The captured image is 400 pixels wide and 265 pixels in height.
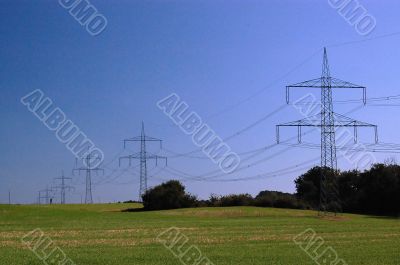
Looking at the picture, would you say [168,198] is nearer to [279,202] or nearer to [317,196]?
[279,202]

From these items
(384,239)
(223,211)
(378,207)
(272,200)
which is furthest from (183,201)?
(384,239)

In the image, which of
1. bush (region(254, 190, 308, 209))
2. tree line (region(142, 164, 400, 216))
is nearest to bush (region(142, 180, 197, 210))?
tree line (region(142, 164, 400, 216))

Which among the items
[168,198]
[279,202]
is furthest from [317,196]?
[168,198]

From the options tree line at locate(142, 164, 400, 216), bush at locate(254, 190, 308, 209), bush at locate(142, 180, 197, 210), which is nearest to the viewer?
tree line at locate(142, 164, 400, 216)

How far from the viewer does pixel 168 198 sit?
124 metres

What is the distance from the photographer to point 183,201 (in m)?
125

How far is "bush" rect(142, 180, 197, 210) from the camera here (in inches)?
4889

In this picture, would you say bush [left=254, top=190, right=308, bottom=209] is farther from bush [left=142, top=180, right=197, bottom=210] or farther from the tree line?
bush [left=142, top=180, right=197, bottom=210]

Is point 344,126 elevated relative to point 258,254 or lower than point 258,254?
elevated

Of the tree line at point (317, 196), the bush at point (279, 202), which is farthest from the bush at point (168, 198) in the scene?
the bush at point (279, 202)

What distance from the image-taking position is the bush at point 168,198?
124 meters

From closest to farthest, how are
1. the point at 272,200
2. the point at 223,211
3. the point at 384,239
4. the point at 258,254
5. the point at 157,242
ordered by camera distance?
the point at 258,254, the point at 157,242, the point at 384,239, the point at 223,211, the point at 272,200

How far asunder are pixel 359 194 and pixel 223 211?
94.1ft

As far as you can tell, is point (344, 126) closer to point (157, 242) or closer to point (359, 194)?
point (157, 242)
